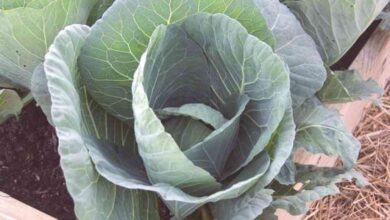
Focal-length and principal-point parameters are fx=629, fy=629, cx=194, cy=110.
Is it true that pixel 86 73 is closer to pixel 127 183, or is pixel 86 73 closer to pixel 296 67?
pixel 127 183

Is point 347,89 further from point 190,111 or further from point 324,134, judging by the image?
point 190,111

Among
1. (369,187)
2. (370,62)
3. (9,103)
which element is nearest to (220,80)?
(9,103)

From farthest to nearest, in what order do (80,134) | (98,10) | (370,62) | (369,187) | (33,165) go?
1. (369,187)
2. (370,62)
3. (33,165)
4. (98,10)
5. (80,134)

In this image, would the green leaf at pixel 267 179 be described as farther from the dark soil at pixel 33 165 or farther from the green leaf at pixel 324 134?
the dark soil at pixel 33 165

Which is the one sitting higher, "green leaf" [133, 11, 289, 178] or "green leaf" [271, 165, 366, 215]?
"green leaf" [133, 11, 289, 178]

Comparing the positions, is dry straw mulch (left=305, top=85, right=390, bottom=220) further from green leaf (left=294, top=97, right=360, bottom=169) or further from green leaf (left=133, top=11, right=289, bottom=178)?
green leaf (left=133, top=11, right=289, bottom=178)

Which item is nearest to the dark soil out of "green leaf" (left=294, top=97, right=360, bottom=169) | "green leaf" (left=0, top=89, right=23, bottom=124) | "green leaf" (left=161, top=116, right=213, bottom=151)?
"green leaf" (left=0, top=89, right=23, bottom=124)
